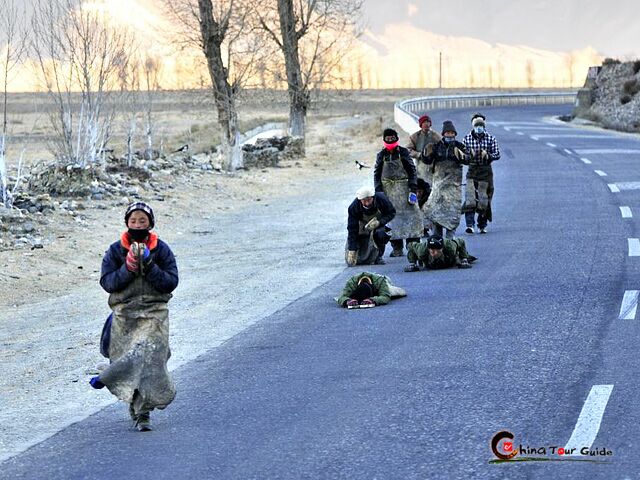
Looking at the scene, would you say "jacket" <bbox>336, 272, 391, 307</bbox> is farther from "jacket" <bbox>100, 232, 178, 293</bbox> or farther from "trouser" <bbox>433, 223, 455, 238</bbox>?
"jacket" <bbox>100, 232, 178, 293</bbox>

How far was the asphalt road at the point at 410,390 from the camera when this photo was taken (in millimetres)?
7121

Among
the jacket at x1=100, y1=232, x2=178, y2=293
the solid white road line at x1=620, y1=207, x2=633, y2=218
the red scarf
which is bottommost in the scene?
the solid white road line at x1=620, y1=207, x2=633, y2=218

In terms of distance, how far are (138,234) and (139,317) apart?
22.9 inches

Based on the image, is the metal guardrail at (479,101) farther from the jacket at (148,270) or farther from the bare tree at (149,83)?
the jacket at (148,270)

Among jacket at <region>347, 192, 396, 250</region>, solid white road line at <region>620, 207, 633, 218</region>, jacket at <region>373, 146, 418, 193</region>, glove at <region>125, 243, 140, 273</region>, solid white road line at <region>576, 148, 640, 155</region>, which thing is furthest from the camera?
solid white road line at <region>576, 148, 640, 155</region>

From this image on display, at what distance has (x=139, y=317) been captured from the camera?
8336 millimetres

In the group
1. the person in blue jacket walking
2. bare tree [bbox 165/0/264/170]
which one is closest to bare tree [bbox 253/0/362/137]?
bare tree [bbox 165/0/264/170]

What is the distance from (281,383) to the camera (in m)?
9.38

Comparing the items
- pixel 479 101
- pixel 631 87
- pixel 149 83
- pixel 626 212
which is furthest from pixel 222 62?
pixel 479 101

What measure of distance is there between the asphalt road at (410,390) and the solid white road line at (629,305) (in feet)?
0.18

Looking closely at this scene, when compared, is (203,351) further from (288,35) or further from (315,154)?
(288,35)

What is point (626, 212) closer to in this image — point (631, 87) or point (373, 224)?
point (373, 224)

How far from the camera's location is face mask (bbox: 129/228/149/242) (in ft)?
26.7

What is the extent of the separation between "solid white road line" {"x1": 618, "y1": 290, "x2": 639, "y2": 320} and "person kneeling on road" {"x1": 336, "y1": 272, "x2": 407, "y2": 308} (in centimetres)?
243
